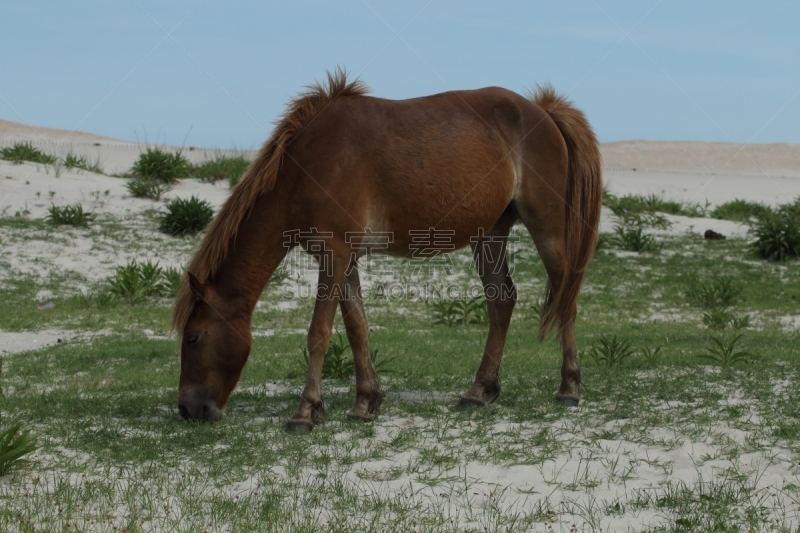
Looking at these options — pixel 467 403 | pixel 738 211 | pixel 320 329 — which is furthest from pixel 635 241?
pixel 320 329

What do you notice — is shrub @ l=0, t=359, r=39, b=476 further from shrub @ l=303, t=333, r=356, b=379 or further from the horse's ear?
shrub @ l=303, t=333, r=356, b=379

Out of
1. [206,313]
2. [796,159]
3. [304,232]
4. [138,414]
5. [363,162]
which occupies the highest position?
[796,159]

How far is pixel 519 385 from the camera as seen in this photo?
691 cm

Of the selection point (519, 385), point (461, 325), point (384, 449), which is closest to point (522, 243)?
point (461, 325)

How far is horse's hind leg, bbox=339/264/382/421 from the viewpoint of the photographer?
5875 millimetres

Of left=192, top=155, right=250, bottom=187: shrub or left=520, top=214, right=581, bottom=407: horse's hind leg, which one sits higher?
left=192, top=155, right=250, bottom=187: shrub

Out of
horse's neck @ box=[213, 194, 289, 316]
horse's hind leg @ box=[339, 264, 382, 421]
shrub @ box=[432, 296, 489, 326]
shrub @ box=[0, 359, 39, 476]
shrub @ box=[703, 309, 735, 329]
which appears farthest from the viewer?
shrub @ box=[432, 296, 489, 326]

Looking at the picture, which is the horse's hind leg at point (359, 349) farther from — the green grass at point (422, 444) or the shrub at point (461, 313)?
the shrub at point (461, 313)

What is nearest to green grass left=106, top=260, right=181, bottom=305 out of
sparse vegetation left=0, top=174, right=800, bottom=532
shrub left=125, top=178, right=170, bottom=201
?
sparse vegetation left=0, top=174, right=800, bottom=532

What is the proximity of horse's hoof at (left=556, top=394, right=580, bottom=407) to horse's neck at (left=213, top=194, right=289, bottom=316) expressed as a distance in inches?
93.8

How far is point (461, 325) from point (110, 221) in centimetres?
785

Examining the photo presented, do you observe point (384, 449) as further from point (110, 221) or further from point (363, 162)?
point (110, 221)

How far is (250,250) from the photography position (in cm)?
570

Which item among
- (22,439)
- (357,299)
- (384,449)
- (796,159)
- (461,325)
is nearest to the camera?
(22,439)
